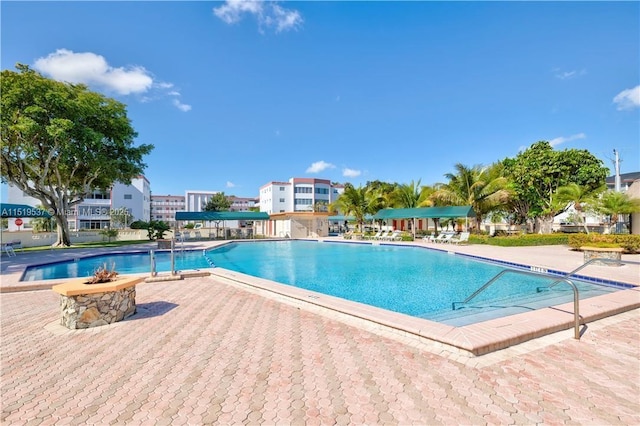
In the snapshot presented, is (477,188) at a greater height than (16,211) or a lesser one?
greater

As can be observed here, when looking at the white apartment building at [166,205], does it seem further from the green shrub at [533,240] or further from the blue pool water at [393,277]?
the green shrub at [533,240]

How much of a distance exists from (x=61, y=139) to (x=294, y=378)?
2136cm

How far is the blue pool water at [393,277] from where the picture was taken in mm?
8070

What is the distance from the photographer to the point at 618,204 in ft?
56.2

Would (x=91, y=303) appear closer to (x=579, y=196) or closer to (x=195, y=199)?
(x=579, y=196)

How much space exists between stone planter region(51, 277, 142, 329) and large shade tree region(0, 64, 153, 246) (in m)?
16.7

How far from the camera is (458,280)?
34.7 ft

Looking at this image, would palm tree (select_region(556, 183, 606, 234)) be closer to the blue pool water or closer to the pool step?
the blue pool water

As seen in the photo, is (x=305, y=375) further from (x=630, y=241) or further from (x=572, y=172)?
(x=572, y=172)

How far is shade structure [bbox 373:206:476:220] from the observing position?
898 inches

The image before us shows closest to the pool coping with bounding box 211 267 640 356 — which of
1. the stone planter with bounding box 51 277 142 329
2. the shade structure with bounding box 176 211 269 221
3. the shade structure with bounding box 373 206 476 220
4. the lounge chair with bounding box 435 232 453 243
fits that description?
the stone planter with bounding box 51 277 142 329

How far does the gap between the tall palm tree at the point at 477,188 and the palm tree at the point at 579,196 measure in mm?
4386

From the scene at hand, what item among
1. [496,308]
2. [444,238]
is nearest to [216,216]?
[444,238]

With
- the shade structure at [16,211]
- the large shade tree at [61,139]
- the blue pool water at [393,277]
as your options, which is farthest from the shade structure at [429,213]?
the shade structure at [16,211]
